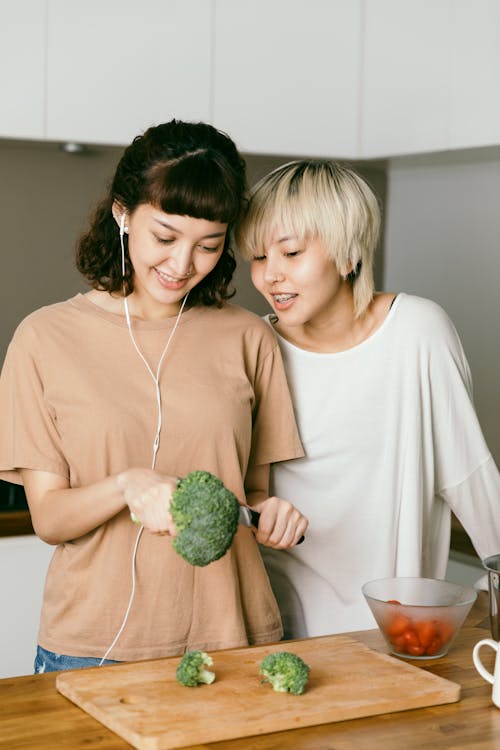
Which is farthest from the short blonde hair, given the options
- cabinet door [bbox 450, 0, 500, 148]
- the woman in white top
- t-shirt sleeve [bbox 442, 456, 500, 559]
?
cabinet door [bbox 450, 0, 500, 148]

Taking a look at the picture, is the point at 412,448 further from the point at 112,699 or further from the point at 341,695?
the point at 112,699

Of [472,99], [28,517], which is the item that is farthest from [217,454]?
[472,99]

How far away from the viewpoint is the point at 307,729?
1.32 metres

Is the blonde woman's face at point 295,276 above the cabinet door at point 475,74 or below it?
below

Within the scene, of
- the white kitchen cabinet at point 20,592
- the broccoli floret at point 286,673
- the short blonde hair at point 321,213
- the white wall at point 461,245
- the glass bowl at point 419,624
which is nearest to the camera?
the broccoli floret at point 286,673

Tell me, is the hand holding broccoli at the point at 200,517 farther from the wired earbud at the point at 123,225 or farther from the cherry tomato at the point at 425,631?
the wired earbud at the point at 123,225

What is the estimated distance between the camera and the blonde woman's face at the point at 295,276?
1877mm

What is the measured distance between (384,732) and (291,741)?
0.12 meters

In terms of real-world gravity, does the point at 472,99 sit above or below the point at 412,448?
above

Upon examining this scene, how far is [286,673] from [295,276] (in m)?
0.74

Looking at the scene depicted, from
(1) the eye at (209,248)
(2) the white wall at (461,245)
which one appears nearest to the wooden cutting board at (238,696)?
(1) the eye at (209,248)

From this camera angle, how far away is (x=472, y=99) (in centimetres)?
295

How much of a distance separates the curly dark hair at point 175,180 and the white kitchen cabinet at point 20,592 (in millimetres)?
1210

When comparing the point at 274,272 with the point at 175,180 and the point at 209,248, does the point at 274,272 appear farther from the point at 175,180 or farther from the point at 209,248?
the point at 175,180
